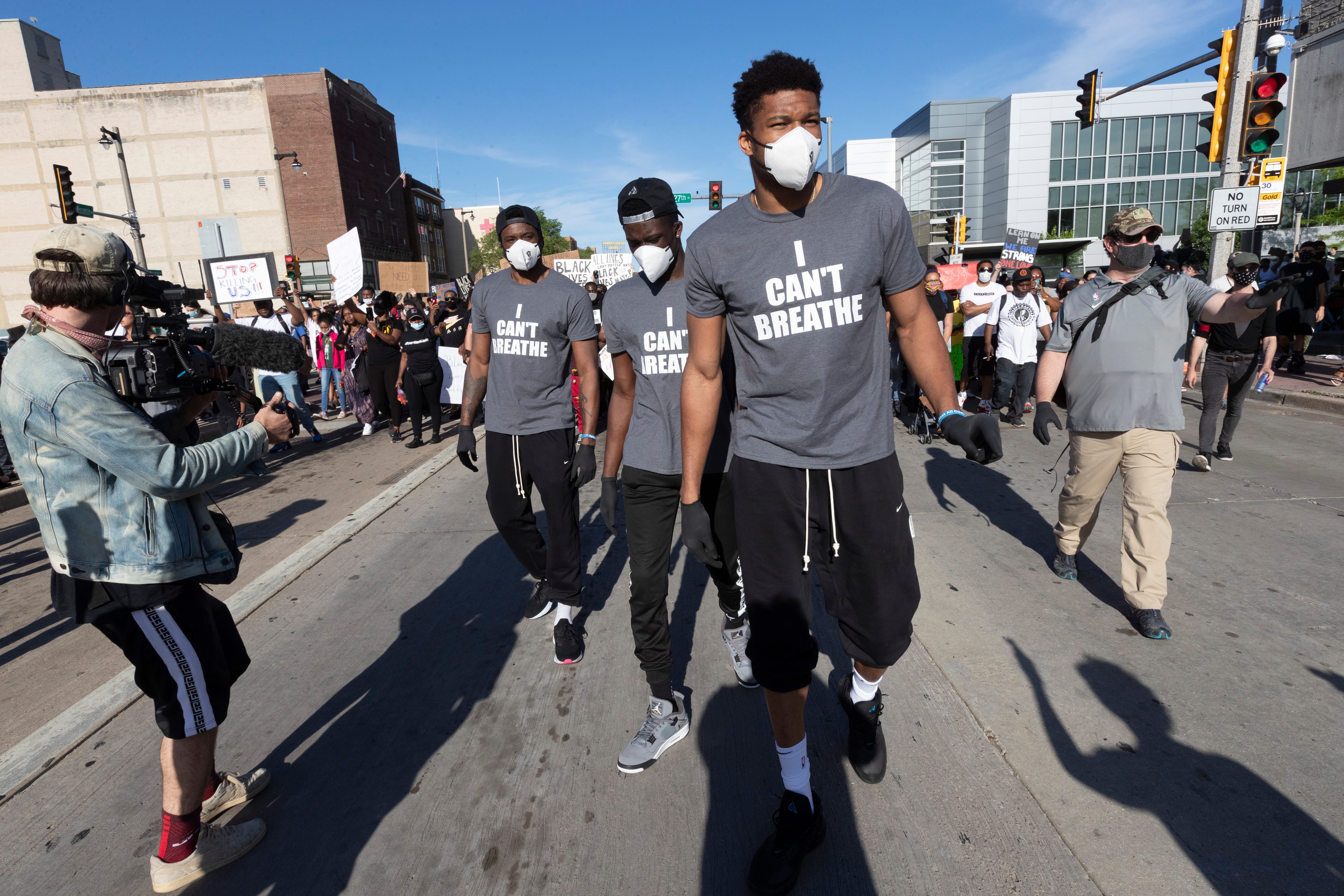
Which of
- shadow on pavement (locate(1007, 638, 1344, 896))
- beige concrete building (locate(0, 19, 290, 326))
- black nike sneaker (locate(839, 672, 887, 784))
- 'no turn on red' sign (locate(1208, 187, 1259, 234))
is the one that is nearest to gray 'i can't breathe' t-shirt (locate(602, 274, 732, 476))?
black nike sneaker (locate(839, 672, 887, 784))

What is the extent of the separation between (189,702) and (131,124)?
54.9 meters

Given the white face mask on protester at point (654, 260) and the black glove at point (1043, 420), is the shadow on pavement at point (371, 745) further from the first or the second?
the black glove at point (1043, 420)

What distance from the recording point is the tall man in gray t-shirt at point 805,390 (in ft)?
7.02

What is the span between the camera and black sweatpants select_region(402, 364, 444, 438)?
31.7 ft

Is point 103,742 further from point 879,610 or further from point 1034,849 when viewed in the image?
point 1034,849

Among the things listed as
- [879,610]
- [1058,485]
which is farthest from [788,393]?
[1058,485]

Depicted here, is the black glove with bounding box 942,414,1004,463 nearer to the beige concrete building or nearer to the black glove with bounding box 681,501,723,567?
the black glove with bounding box 681,501,723,567

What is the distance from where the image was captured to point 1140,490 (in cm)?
370

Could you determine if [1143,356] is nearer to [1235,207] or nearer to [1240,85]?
[1235,207]

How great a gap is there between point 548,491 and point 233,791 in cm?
179

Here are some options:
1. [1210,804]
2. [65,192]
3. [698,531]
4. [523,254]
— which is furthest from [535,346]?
[65,192]

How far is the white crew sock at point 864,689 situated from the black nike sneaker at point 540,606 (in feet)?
6.48

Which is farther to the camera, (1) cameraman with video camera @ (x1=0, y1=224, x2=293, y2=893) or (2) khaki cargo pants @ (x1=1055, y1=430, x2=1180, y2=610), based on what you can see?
(2) khaki cargo pants @ (x1=1055, y1=430, x2=1180, y2=610)

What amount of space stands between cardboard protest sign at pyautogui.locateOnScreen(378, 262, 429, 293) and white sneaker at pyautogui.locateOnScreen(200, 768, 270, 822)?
1685 centimetres
